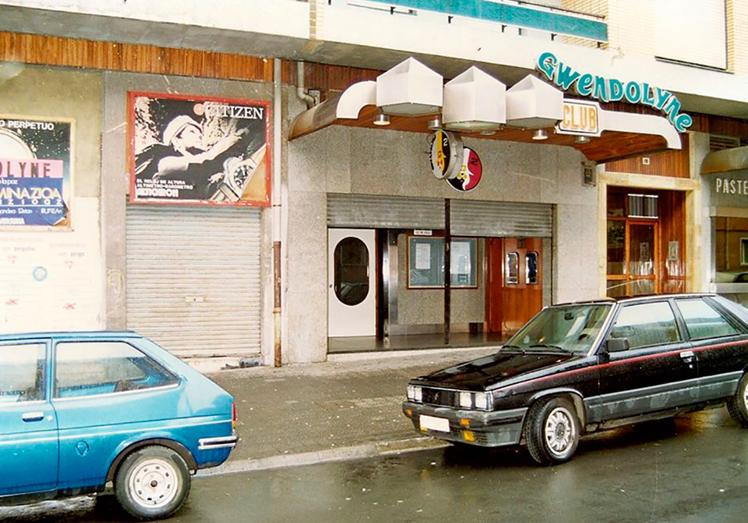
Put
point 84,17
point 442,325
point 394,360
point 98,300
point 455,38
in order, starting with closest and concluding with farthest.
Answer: point 84,17, point 98,300, point 455,38, point 394,360, point 442,325

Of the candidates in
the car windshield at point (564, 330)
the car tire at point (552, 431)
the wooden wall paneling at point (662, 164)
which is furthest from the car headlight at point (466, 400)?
the wooden wall paneling at point (662, 164)

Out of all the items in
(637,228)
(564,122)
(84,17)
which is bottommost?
(637,228)

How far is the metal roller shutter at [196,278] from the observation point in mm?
12148

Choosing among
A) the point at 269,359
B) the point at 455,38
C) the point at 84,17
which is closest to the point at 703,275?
the point at 455,38

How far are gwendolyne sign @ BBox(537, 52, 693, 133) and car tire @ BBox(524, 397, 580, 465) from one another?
752 cm

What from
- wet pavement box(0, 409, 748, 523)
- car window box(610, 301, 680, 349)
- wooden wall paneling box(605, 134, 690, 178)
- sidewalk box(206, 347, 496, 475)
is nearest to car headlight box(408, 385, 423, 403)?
wet pavement box(0, 409, 748, 523)

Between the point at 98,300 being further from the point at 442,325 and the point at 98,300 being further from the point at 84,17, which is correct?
the point at 442,325

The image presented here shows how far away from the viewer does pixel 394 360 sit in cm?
1357

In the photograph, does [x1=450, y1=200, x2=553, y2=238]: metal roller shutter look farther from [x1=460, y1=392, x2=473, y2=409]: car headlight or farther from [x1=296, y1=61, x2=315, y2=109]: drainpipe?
[x1=460, y1=392, x2=473, y2=409]: car headlight

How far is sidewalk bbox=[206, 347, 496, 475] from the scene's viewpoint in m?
7.86

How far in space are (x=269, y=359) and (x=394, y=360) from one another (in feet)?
7.43

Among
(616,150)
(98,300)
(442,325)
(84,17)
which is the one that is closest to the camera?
(84,17)

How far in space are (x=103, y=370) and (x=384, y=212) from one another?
8634 mm

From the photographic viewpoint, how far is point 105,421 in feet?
18.1
